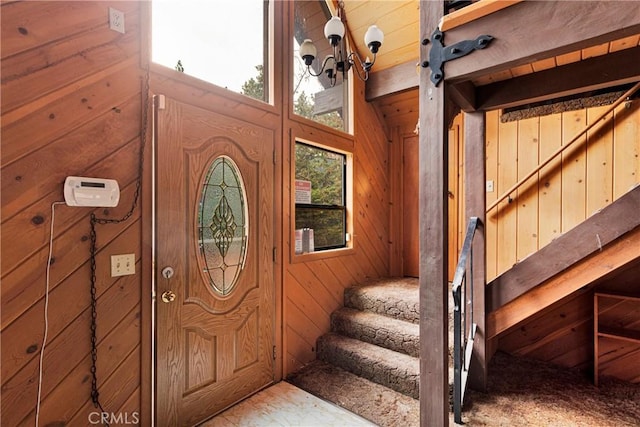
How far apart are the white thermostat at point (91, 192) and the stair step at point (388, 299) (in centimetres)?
222

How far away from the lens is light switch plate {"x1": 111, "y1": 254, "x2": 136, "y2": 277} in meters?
1.61

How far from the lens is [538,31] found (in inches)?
49.8

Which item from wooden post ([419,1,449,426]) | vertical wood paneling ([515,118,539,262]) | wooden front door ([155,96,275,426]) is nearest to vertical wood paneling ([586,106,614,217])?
vertical wood paneling ([515,118,539,262])

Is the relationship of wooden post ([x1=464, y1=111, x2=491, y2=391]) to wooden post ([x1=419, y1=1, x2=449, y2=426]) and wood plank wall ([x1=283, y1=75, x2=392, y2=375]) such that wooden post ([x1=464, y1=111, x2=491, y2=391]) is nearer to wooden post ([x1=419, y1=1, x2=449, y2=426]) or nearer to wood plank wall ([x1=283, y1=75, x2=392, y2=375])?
wooden post ([x1=419, y1=1, x2=449, y2=426])

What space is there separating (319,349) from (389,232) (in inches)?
66.9

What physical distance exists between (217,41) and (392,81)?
1818mm

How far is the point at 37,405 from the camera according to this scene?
138 centimetres

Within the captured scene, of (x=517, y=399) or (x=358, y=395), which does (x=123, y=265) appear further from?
(x=517, y=399)

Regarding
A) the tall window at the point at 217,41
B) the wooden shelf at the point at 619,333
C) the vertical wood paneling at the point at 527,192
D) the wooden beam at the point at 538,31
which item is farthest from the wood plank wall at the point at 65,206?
the wooden shelf at the point at 619,333

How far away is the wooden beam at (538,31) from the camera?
44.6 inches

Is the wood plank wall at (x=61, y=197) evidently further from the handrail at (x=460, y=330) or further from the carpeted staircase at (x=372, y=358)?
the handrail at (x=460, y=330)

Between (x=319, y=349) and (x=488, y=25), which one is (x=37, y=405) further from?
(x=488, y=25)

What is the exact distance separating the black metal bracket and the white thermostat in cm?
172

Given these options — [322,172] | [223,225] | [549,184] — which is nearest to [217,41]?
[223,225]
